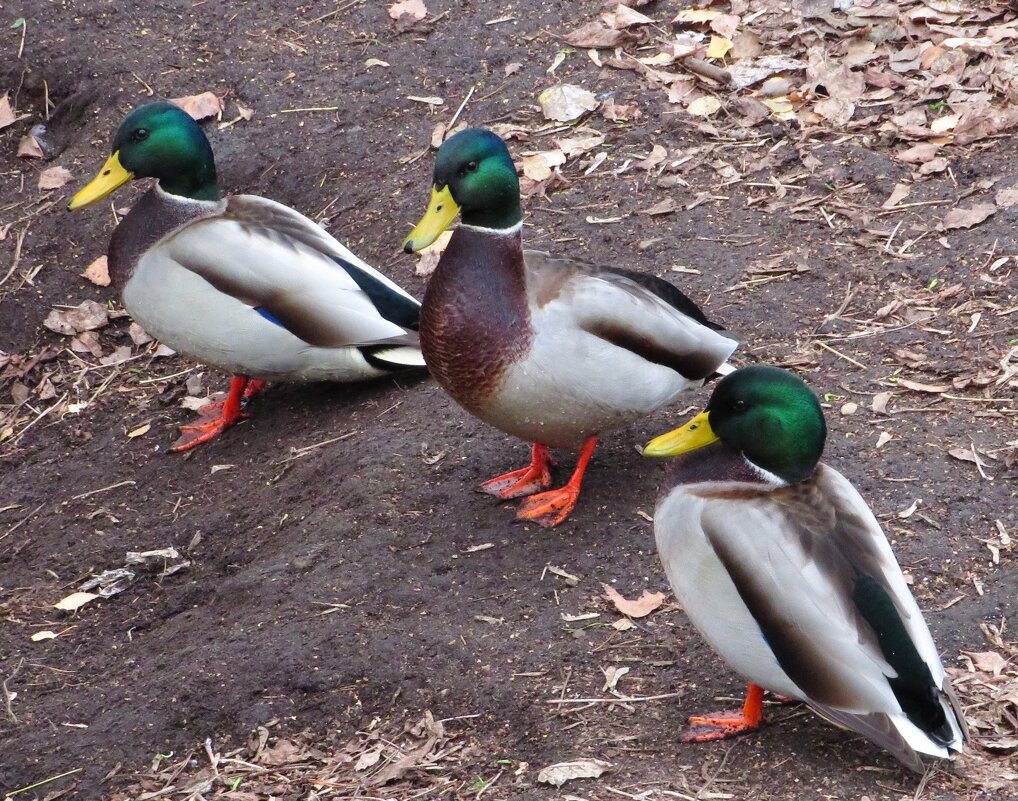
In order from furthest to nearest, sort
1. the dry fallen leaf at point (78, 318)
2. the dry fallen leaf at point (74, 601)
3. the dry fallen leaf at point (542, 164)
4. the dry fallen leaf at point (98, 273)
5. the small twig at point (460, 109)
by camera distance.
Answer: the small twig at point (460, 109), the dry fallen leaf at point (98, 273), the dry fallen leaf at point (78, 318), the dry fallen leaf at point (542, 164), the dry fallen leaf at point (74, 601)

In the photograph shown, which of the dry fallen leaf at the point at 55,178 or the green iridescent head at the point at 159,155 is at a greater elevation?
the green iridescent head at the point at 159,155

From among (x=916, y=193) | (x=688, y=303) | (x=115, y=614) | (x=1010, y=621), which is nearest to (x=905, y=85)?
(x=916, y=193)

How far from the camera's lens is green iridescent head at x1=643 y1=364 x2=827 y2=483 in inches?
130

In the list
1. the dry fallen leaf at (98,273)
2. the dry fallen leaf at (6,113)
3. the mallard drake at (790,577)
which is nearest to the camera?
the mallard drake at (790,577)

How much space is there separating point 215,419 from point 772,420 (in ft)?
10.00

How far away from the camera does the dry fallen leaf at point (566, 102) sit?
6500 mm

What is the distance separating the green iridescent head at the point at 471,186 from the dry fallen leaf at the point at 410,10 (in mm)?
3401

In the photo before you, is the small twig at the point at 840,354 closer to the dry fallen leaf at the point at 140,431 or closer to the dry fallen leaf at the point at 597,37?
the dry fallen leaf at the point at 597,37

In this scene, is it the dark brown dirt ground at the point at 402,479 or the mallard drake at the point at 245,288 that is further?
the mallard drake at the point at 245,288

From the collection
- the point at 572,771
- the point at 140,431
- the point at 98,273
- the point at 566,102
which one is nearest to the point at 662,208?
the point at 566,102

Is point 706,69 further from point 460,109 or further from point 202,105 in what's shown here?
point 202,105

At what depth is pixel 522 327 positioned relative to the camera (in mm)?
4176

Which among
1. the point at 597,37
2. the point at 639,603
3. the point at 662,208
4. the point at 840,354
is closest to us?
the point at 639,603

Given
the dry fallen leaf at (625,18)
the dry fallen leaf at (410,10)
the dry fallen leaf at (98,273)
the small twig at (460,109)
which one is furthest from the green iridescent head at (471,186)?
the dry fallen leaf at (410,10)
